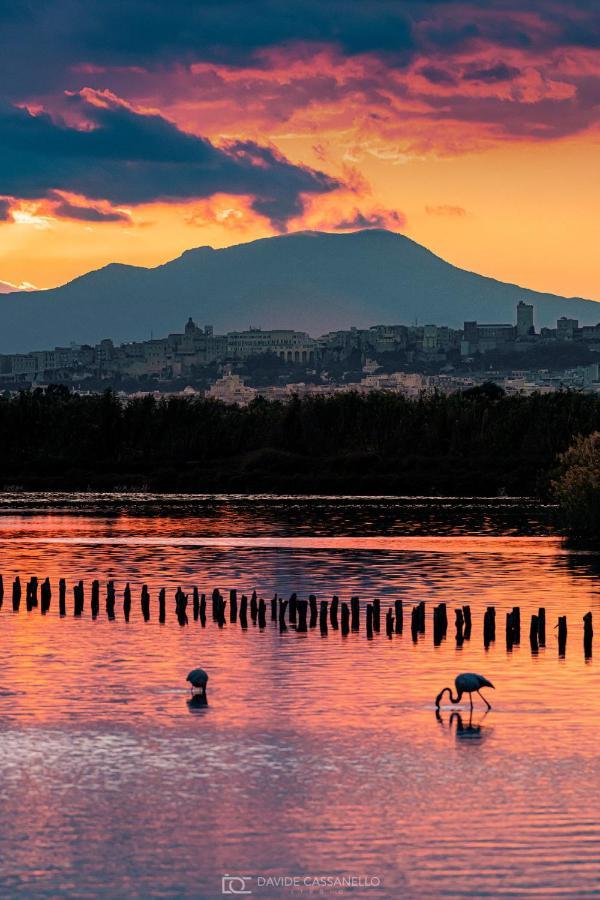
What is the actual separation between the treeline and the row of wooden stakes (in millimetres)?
77096

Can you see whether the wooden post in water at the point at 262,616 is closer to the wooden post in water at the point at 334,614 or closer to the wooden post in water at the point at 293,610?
the wooden post in water at the point at 293,610

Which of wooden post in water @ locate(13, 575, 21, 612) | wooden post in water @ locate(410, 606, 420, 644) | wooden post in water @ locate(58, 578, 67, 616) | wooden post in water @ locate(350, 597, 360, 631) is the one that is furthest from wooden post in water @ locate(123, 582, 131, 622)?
wooden post in water @ locate(410, 606, 420, 644)

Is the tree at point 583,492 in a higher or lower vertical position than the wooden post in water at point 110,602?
higher

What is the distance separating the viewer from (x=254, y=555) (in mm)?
76438

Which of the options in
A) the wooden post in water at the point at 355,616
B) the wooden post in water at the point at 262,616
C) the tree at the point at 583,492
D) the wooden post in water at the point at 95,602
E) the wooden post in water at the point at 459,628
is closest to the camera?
the wooden post in water at the point at 459,628

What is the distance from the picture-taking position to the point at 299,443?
14412 centimetres

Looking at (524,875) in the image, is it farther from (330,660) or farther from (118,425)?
(118,425)

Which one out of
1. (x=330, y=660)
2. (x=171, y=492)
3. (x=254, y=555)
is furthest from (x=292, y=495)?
(x=330, y=660)

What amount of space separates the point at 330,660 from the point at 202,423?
105444mm

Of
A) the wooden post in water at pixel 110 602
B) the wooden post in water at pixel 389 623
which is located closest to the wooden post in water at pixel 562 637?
the wooden post in water at pixel 389 623

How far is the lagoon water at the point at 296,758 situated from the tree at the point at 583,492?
635 inches

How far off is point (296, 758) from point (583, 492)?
1935 inches

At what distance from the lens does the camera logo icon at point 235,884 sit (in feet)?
74.8

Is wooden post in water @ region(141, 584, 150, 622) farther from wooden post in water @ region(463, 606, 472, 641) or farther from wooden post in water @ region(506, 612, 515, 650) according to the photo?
wooden post in water @ region(506, 612, 515, 650)
